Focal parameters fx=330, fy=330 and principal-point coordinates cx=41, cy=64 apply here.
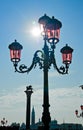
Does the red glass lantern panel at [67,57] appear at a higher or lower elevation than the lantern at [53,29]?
lower

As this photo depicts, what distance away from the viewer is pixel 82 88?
35969mm

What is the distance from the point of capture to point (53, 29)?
405 inches

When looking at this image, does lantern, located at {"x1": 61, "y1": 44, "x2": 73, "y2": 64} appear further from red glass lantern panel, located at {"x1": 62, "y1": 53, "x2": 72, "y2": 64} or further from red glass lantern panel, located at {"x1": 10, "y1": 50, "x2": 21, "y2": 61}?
red glass lantern panel, located at {"x1": 10, "y1": 50, "x2": 21, "y2": 61}

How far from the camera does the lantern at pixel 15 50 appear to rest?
1112 cm

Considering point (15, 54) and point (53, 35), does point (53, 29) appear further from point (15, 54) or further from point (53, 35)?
point (15, 54)

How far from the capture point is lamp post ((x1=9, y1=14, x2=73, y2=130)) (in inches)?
389

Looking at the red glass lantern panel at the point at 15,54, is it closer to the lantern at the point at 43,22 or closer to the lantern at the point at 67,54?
the lantern at the point at 43,22

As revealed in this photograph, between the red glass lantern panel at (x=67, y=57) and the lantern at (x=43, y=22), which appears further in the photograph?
the red glass lantern panel at (x=67, y=57)

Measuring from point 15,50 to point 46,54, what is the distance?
1.15 m

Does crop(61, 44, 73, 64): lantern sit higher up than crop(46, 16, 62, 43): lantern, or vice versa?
crop(46, 16, 62, 43): lantern

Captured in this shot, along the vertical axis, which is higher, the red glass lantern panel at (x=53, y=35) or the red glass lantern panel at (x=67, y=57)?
the red glass lantern panel at (x=53, y=35)

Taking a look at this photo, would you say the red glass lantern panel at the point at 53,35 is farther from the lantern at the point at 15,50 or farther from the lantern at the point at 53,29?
the lantern at the point at 15,50

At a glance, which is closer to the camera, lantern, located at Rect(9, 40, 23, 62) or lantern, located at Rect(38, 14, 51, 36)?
lantern, located at Rect(38, 14, 51, 36)

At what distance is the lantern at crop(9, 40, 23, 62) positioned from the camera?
438 inches
